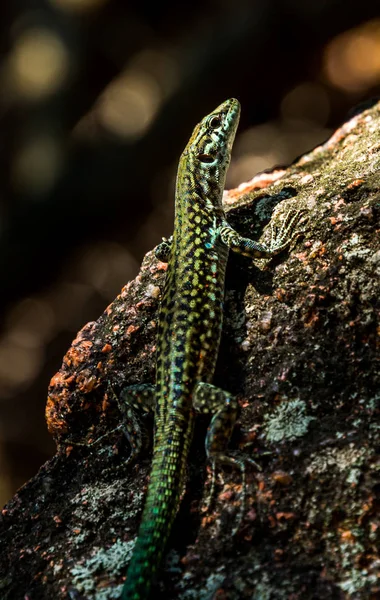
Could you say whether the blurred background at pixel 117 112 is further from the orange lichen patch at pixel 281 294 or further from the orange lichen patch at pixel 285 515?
the orange lichen patch at pixel 285 515

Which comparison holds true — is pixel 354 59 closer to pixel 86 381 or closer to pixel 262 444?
pixel 86 381

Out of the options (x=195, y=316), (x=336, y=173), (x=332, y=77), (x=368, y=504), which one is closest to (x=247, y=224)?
(x=336, y=173)

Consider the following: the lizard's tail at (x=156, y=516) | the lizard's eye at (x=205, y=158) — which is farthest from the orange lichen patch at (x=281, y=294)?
the lizard's eye at (x=205, y=158)

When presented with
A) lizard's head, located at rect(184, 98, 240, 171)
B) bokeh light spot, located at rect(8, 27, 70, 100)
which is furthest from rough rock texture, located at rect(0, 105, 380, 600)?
bokeh light spot, located at rect(8, 27, 70, 100)

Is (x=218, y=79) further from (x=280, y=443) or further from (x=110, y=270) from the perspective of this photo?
(x=280, y=443)

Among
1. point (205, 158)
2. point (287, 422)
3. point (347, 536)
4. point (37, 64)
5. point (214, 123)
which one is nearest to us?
point (347, 536)

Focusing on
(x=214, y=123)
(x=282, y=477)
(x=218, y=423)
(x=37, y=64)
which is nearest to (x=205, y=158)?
(x=214, y=123)

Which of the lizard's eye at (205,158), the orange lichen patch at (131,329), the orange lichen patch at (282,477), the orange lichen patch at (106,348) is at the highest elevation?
the lizard's eye at (205,158)
